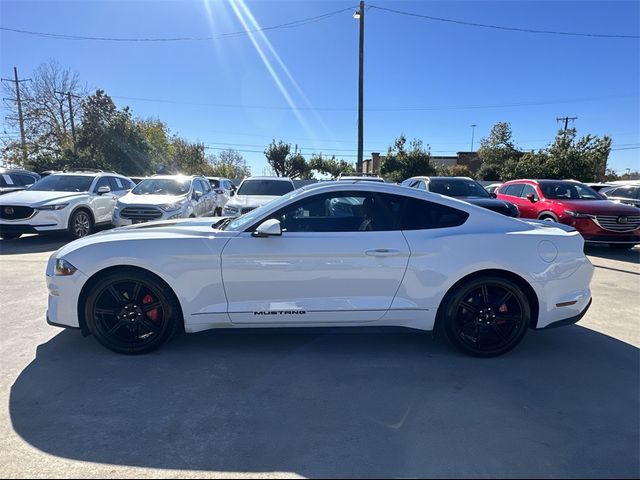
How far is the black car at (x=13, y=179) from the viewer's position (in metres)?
12.5

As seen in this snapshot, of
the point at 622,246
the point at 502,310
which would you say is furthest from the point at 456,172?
the point at 502,310

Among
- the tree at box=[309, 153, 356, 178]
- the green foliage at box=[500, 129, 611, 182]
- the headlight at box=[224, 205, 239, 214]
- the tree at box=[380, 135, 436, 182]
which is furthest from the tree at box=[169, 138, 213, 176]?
the headlight at box=[224, 205, 239, 214]

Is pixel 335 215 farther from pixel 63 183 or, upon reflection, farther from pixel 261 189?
pixel 63 183

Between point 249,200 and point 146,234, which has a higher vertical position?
point 146,234

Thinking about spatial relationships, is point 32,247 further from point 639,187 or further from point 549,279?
point 639,187

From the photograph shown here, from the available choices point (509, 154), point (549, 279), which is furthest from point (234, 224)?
point (509, 154)

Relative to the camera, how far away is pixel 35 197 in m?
9.31

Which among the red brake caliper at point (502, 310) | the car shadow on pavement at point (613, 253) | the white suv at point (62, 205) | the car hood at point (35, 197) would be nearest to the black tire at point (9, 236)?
the white suv at point (62, 205)

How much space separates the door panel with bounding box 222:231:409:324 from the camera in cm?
340

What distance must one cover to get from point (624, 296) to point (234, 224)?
18.1ft

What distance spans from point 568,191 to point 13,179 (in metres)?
16.8

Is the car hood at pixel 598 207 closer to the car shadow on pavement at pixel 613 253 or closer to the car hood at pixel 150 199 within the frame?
the car shadow on pavement at pixel 613 253

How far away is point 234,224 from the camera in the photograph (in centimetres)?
372

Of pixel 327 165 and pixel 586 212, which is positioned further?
pixel 327 165
